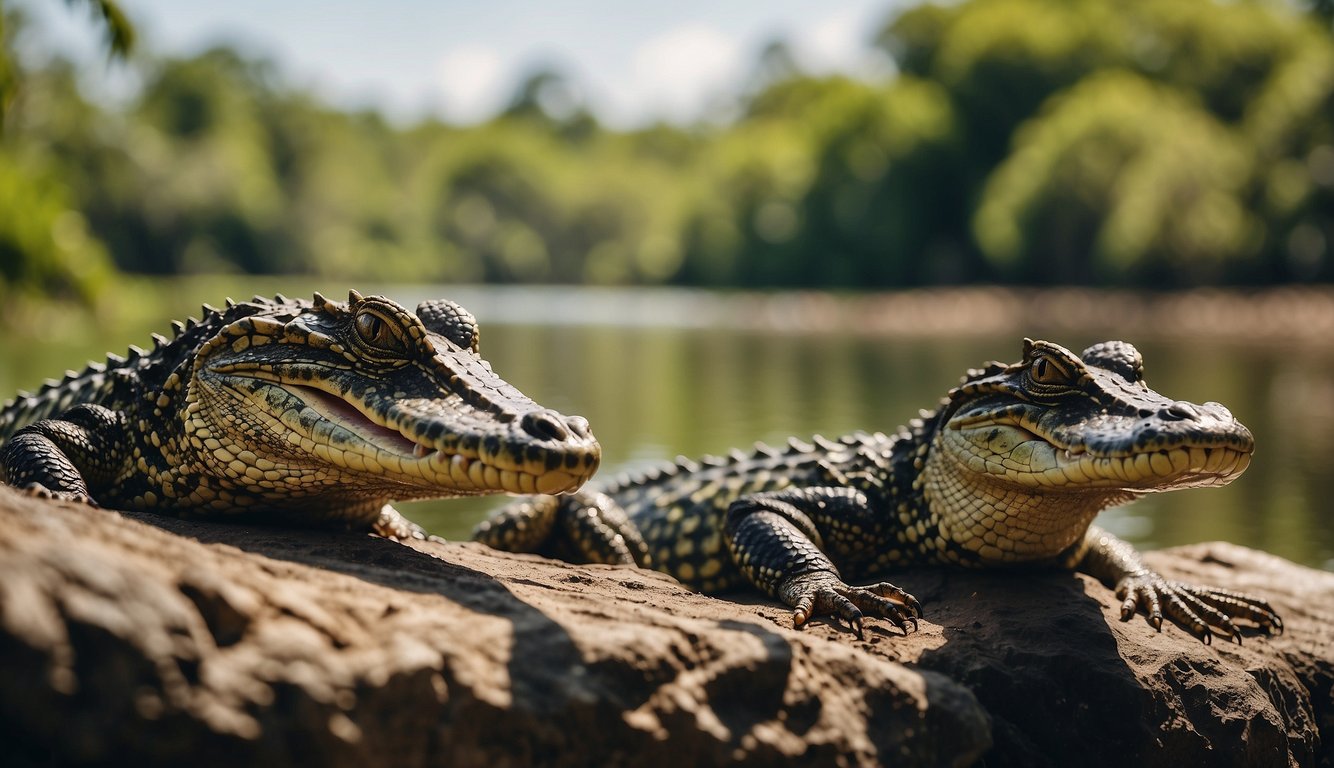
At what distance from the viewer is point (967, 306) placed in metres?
45.0

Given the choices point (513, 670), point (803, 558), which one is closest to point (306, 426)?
point (513, 670)

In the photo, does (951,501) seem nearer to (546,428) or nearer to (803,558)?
(803,558)

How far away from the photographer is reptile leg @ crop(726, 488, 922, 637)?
390cm

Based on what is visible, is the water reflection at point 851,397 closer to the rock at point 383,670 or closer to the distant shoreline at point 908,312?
the rock at point 383,670

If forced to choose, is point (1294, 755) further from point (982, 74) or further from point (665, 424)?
point (982, 74)

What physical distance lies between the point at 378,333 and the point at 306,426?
0.34m

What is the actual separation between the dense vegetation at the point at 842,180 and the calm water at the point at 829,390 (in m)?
6.62

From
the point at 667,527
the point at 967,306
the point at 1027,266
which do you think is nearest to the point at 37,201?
the point at 667,527

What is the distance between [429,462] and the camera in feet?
10.6

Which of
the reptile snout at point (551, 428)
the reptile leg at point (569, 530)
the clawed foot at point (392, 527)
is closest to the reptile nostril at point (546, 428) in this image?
the reptile snout at point (551, 428)

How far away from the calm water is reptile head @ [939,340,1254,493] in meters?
4.52

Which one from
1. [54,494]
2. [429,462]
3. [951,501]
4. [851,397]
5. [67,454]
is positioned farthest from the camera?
[851,397]

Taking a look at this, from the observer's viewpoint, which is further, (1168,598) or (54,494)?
(1168,598)

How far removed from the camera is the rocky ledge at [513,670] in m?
2.21
